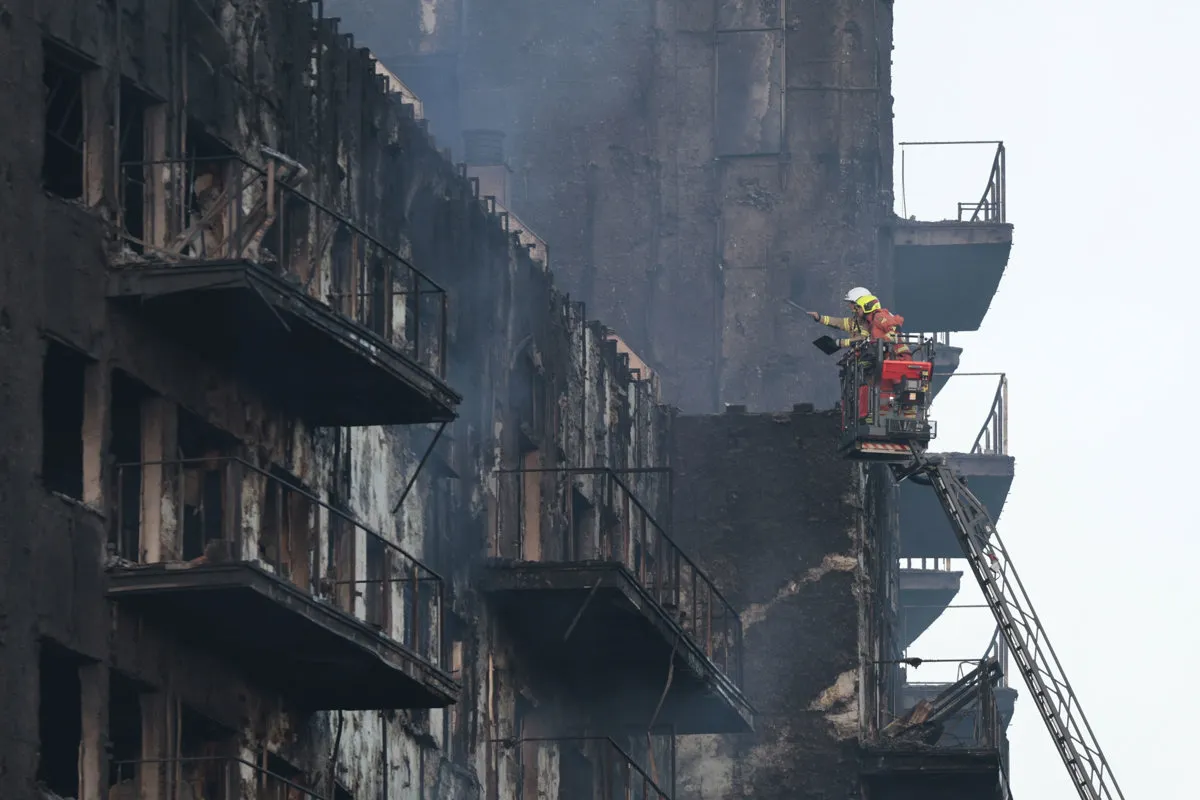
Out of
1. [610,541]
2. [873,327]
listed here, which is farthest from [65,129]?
[873,327]

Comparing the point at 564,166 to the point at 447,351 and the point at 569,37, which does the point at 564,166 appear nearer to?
the point at 569,37

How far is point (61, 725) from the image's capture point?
20141 mm

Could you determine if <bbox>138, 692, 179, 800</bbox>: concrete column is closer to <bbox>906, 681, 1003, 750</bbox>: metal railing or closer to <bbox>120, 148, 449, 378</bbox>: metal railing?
<bbox>120, 148, 449, 378</bbox>: metal railing

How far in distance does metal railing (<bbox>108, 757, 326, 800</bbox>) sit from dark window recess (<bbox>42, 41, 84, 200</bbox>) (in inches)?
145

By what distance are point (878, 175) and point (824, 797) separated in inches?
433

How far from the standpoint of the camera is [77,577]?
1970cm

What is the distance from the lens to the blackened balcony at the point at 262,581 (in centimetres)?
2017

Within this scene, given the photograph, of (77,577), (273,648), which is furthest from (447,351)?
(77,577)

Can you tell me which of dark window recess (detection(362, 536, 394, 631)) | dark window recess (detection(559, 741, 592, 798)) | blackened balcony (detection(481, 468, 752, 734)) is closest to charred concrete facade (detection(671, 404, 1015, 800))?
blackened balcony (detection(481, 468, 752, 734))

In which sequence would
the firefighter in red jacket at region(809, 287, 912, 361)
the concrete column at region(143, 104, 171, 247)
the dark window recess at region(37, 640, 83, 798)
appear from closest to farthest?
the dark window recess at region(37, 640, 83, 798) → the concrete column at region(143, 104, 171, 247) → the firefighter in red jacket at region(809, 287, 912, 361)

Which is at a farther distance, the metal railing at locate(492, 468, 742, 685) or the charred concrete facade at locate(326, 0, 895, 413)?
the charred concrete facade at locate(326, 0, 895, 413)

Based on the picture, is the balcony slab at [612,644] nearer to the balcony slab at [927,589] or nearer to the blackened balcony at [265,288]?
the blackened balcony at [265,288]

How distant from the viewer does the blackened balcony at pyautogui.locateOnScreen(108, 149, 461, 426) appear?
20578 mm

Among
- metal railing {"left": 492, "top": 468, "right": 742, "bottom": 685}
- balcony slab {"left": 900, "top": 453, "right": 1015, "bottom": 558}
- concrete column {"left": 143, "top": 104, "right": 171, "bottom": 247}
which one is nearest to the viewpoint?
concrete column {"left": 143, "top": 104, "right": 171, "bottom": 247}
